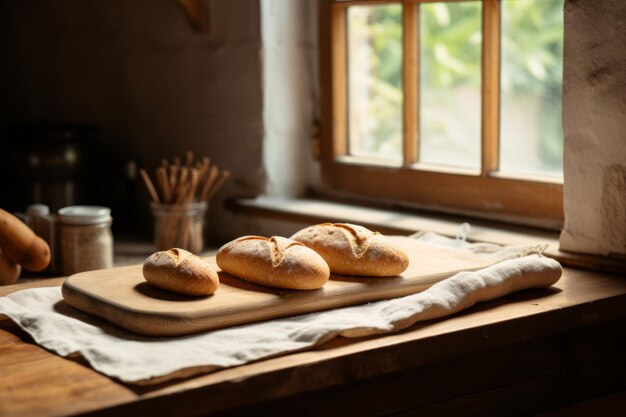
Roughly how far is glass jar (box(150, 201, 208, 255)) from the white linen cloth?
0.74 m

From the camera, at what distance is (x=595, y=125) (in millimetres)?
1682

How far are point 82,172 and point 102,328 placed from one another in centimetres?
124

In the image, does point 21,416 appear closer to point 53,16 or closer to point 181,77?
point 181,77

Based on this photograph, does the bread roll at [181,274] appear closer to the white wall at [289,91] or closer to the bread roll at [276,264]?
the bread roll at [276,264]

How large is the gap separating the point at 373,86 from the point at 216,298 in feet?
3.93

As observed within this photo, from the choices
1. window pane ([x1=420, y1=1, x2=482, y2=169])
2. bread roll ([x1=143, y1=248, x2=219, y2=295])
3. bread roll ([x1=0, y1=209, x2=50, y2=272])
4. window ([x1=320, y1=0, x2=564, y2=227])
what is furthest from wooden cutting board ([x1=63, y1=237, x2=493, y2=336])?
window pane ([x1=420, y1=1, x2=482, y2=169])

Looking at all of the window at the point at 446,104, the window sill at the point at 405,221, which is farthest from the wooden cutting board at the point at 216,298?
the window at the point at 446,104

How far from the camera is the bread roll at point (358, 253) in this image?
4.82ft

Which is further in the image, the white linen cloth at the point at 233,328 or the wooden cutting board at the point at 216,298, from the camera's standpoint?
the wooden cutting board at the point at 216,298

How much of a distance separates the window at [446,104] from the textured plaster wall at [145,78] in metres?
0.21

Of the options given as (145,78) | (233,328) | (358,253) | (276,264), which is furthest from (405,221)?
(145,78)

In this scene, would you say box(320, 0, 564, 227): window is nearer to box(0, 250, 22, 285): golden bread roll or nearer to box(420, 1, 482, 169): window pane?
box(420, 1, 482, 169): window pane

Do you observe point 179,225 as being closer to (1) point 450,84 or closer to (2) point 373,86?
(2) point 373,86

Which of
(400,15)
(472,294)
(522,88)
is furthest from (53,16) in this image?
(472,294)
